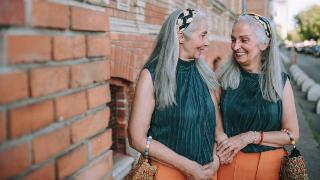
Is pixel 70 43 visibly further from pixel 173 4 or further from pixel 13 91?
pixel 173 4

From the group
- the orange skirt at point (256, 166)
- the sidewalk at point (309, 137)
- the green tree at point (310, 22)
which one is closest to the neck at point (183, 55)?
the orange skirt at point (256, 166)

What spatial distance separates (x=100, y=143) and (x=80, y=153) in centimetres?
18

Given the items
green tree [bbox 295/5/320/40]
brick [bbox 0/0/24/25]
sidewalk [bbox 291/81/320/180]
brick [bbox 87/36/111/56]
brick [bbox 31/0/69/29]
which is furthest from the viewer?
green tree [bbox 295/5/320/40]

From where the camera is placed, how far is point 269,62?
2.72 meters

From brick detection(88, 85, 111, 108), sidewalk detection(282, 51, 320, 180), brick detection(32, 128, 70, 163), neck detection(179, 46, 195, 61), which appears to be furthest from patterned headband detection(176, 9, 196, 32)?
sidewalk detection(282, 51, 320, 180)

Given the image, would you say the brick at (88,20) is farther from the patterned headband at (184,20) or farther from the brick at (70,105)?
the patterned headband at (184,20)

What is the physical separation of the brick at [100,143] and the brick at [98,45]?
0.36 metres

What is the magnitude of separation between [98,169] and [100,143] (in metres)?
0.11

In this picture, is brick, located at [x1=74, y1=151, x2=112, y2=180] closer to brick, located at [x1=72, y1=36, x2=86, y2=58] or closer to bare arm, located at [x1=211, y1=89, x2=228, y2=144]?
brick, located at [x1=72, y1=36, x2=86, y2=58]

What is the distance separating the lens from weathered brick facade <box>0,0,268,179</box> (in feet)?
3.43

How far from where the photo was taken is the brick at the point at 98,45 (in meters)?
1.49

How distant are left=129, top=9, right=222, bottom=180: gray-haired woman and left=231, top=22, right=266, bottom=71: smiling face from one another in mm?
464

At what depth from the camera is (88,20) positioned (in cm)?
147

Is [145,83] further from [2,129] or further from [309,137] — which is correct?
[309,137]
